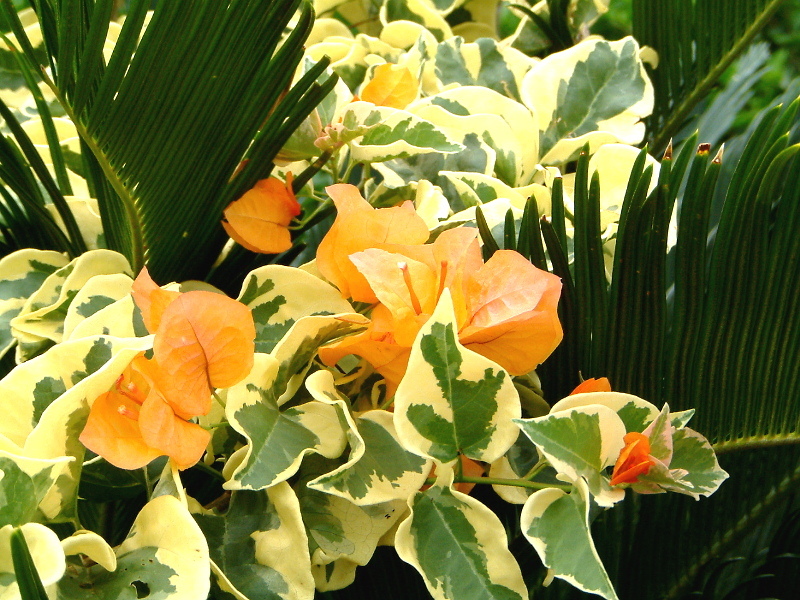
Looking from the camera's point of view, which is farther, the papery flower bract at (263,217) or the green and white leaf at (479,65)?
the green and white leaf at (479,65)

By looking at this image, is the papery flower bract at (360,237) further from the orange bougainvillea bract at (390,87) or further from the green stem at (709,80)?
the green stem at (709,80)

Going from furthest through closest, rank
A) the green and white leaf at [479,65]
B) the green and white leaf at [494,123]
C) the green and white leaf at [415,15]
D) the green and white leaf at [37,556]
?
the green and white leaf at [415,15] → the green and white leaf at [479,65] → the green and white leaf at [494,123] → the green and white leaf at [37,556]

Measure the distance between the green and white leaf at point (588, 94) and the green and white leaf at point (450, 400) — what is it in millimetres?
272

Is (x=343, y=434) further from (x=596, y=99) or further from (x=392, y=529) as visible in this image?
(x=596, y=99)

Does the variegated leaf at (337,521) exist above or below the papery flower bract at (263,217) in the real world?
below

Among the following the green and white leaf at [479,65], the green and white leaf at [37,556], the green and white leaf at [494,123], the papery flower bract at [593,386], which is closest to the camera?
the green and white leaf at [37,556]

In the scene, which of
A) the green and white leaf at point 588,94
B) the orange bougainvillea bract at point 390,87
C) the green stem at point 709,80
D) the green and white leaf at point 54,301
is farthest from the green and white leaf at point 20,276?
the green stem at point 709,80

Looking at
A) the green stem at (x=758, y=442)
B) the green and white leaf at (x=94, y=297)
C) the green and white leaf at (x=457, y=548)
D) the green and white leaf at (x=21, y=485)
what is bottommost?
the green stem at (x=758, y=442)

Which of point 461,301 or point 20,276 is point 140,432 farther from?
point 20,276

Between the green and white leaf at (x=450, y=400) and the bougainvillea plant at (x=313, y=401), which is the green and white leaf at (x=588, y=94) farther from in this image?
the green and white leaf at (x=450, y=400)

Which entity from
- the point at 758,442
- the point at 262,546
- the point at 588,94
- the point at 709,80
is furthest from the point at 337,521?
the point at 709,80

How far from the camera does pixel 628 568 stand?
54cm

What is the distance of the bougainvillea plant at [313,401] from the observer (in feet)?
1.05

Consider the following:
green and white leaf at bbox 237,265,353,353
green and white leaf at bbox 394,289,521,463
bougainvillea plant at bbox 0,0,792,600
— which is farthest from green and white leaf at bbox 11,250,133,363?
green and white leaf at bbox 394,289,521,463
